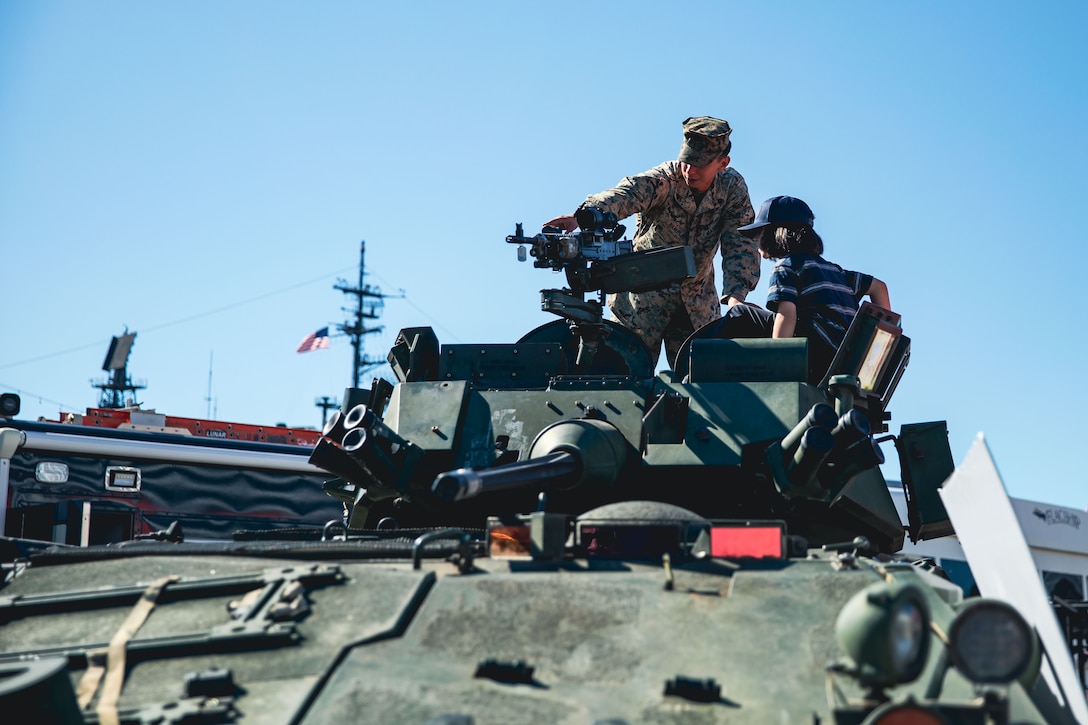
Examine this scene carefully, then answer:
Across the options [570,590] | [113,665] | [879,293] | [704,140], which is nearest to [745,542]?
[570,590]

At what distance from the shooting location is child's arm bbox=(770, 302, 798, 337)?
9.62 metres

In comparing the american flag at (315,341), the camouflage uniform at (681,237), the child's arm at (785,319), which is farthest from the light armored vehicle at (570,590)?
the american flag at (315,341)

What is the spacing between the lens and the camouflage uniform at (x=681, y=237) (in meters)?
11.3

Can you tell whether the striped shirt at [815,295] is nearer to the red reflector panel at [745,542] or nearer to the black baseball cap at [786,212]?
the black baseball cap at [786,212]

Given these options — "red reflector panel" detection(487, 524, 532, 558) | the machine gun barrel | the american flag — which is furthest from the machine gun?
the american flag

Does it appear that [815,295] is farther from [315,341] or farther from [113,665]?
[315,341]

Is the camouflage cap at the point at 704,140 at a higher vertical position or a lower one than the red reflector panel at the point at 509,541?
higher

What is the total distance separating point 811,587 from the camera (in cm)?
549

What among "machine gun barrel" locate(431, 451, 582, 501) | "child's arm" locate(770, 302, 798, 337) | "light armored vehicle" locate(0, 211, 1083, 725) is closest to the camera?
"light armored vehicle" locate(0, 211, 1083, 725)

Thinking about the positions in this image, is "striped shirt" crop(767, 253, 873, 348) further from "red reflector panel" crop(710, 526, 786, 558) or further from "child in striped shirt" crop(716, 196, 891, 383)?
"red reflector panel" crop(710, 526, 786, 558)

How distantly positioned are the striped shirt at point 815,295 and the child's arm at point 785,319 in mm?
94

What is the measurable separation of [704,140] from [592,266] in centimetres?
162

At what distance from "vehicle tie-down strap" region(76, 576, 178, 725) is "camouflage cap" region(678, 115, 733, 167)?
6.40 m

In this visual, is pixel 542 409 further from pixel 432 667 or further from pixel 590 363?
pixel 432 667
